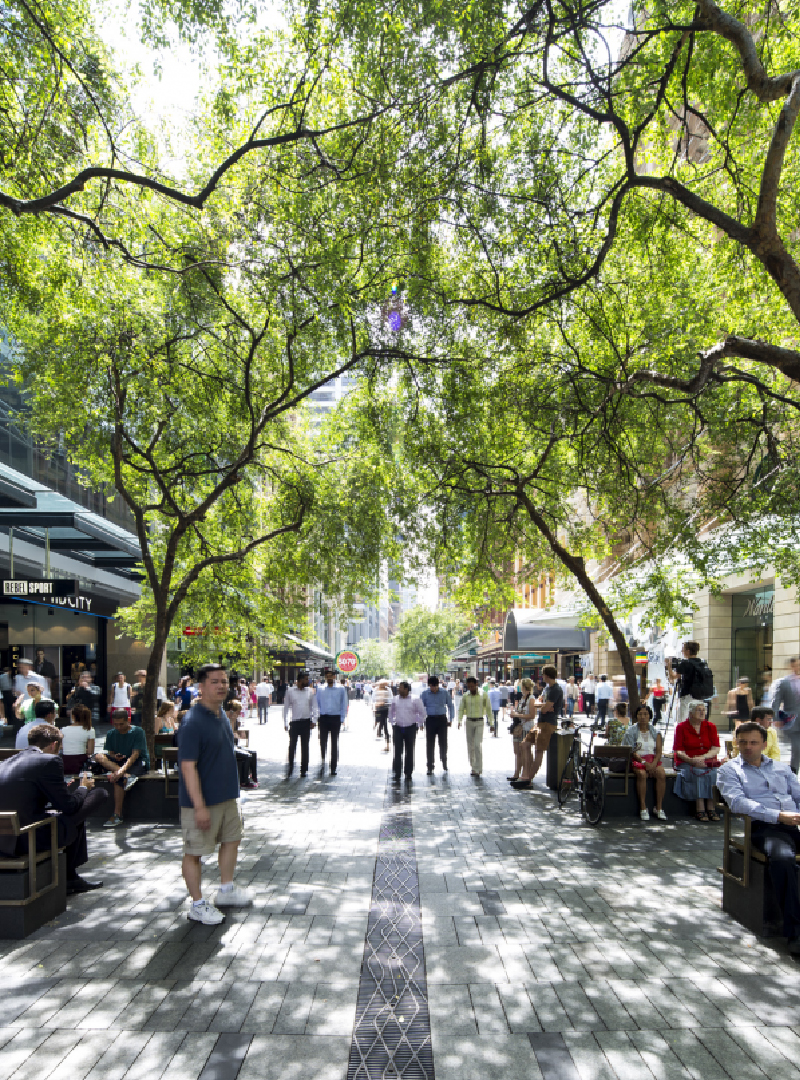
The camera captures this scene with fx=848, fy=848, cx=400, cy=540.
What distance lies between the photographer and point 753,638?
20078 millimetres

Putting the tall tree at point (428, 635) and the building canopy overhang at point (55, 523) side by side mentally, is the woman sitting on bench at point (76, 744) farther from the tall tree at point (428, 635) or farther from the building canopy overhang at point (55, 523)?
the tall tree at point (428, 635)

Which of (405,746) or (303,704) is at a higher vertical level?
(303,704)

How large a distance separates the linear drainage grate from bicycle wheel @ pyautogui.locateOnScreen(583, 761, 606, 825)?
3.31 m

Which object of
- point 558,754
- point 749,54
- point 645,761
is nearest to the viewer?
point 749,54

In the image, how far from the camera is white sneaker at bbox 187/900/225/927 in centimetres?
598

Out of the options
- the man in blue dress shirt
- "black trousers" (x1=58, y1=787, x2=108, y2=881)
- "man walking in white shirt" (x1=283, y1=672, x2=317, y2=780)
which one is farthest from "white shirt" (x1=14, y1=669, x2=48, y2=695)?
"black trousers" (x1=58, y1=787, x2=108, y2=881)

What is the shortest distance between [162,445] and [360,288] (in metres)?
4.73

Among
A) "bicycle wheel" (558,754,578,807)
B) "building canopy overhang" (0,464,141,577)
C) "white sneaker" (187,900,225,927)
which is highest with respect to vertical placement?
"building canopy overhang" (0,464,141,577)

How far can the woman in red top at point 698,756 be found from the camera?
10438mm

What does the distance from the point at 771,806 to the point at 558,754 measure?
24.2 ft

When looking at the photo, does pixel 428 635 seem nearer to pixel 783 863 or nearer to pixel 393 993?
pixel 783 863

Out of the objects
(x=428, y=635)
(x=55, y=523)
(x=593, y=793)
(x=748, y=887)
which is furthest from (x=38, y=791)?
(x=428, y=635)

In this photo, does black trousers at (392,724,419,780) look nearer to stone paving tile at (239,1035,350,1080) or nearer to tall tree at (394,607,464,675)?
stone paving tile at (239,1035,350,1080)

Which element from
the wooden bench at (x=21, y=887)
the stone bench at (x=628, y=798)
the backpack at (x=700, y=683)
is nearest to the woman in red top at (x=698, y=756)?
the stone bench at (x=628, y=798)
